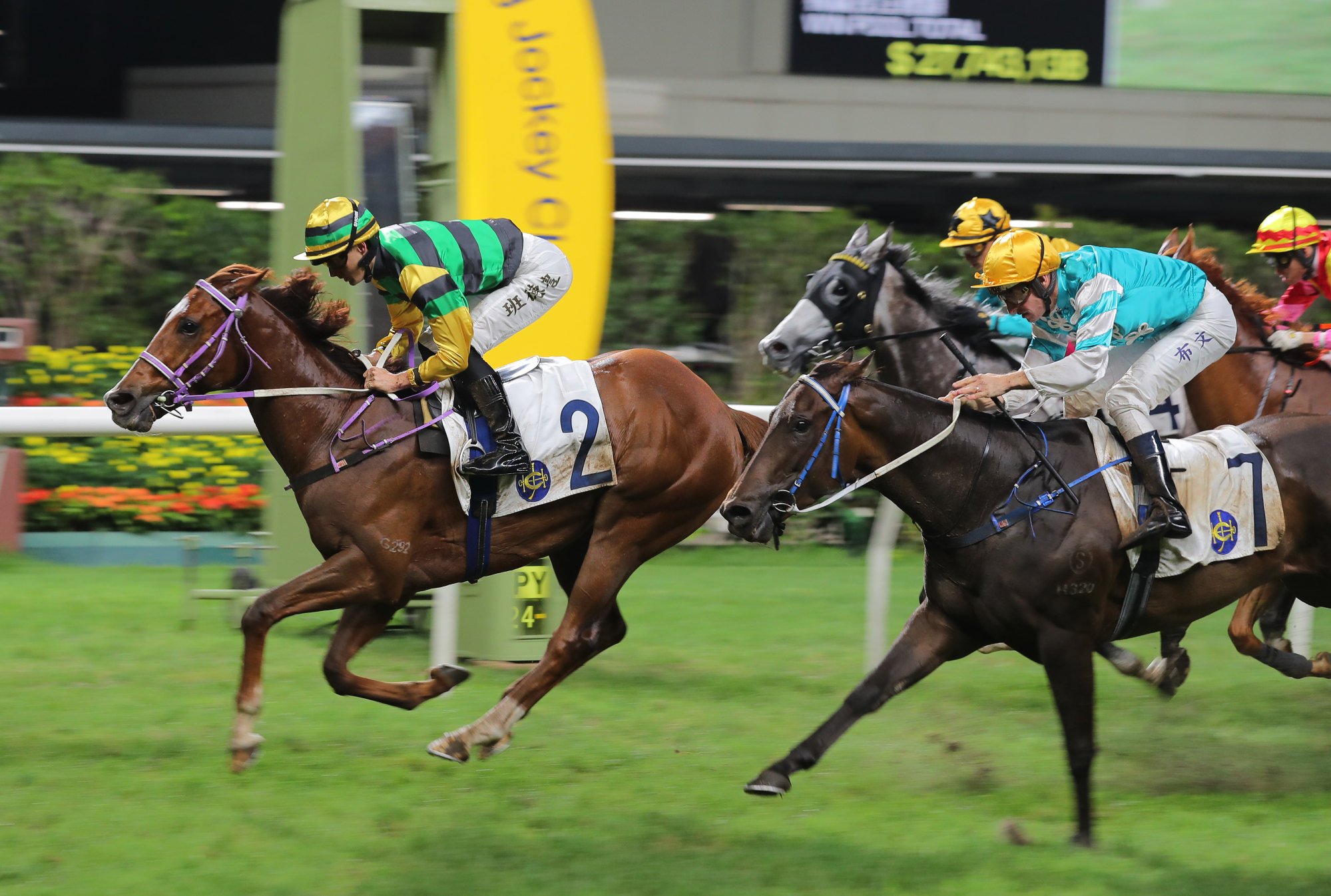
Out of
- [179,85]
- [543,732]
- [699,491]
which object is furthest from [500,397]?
[179,85]

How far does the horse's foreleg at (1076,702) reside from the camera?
4.31m

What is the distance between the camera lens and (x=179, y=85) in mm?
15336

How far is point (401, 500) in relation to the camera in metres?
4.92

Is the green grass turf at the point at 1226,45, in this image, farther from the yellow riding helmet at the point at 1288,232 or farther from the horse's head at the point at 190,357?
the horse's head at the point at 190,357

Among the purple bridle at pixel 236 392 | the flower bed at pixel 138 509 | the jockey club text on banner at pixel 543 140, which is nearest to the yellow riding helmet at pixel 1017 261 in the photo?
the purple bridle at pixel 236 392

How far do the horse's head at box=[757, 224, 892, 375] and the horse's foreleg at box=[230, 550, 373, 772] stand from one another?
2243 millimetres

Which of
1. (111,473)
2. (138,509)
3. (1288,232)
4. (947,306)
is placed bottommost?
(138,509)

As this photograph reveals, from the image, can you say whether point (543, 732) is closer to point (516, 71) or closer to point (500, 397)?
point (500, 397)

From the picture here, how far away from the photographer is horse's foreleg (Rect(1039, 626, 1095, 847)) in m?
4.31

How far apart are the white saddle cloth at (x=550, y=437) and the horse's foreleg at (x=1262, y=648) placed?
2.40 metres

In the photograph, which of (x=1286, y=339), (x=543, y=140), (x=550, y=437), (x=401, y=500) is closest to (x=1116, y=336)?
(x=550, y=437)

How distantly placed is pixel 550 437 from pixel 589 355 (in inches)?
57.4

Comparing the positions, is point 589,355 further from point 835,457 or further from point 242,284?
point 835,457

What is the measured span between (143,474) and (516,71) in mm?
4155
